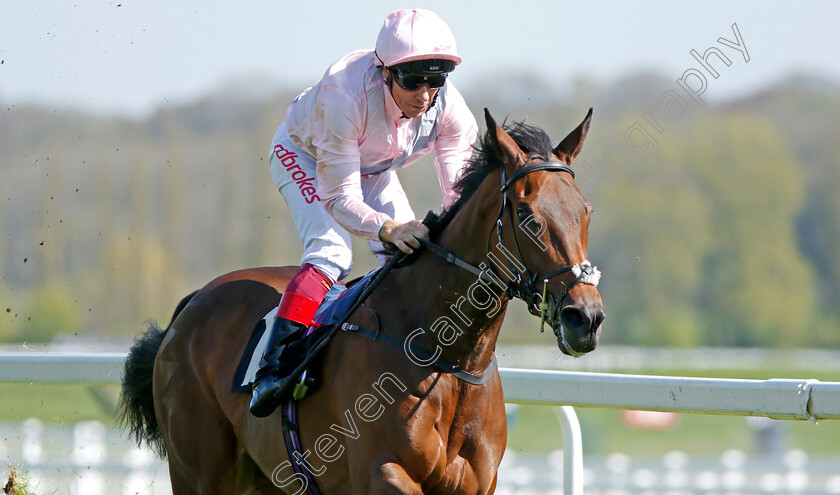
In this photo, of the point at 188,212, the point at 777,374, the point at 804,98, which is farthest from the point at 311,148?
the point at 804,98

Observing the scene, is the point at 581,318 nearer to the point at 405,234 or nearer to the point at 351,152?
the point at 405,234

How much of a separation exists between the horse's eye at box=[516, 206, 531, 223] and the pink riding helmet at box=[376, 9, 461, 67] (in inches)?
32.3

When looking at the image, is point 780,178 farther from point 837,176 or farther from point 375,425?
point 375,425

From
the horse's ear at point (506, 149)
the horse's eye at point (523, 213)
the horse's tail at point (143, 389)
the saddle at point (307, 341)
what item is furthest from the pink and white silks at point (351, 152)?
the horse's tail at point (143, 389)

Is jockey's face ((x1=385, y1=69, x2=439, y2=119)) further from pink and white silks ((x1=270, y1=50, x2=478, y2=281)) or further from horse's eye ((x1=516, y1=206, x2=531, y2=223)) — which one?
horse's eye ((x1=516, y1=206, x2=531, y2=223))

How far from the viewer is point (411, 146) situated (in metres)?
4.32

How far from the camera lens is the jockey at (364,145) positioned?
3.87 m

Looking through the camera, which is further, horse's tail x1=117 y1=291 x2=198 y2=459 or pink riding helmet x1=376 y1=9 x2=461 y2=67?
horse's tail x1=117 y1=291 x2=198 y2=459

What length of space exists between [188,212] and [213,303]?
87.5 ft

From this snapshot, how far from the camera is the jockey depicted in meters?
3.87

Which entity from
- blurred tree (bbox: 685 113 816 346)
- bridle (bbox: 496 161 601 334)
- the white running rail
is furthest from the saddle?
blurred tree (bbox: 685 113 816 346)

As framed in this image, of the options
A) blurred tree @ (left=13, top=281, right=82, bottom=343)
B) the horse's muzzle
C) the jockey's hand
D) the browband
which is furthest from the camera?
blurred tree @ (left=13, top=281, right=82, bottom=343)

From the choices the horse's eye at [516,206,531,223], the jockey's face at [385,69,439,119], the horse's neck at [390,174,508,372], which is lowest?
the horse's neck at [390,174,508,372]

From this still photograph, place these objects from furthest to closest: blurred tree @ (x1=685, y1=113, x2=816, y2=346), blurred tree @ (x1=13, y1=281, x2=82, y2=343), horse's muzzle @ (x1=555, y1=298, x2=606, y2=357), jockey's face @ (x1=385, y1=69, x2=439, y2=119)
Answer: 1. blurred tree @ (x1=685, y1=113, x2=816, y2=346)
2. blurred tree @ (x1=13, y1=281, x2=82, y2=343)
3. jockey's face @ (x1=385, y1=69, x2=439, y2=119)
4. horse's muzzle @ (x1=555, y1=298, x2=606, y2=357)
